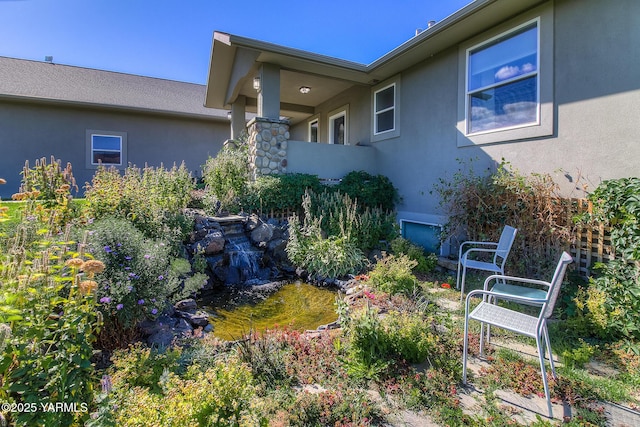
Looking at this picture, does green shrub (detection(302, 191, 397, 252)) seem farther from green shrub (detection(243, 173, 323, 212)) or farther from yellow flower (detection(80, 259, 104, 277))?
Answer: yellow flower (detection(80, 259, 104, 277))

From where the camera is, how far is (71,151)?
10.7 meters

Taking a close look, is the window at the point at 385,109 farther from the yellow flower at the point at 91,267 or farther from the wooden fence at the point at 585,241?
the yellow flower at the point at 91,267

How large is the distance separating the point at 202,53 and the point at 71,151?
18.4ft

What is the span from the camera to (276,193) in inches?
266

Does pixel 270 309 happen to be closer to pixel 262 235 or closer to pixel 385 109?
pixel 262 235

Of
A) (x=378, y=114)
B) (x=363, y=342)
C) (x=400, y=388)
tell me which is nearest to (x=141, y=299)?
(x=363, y=342)

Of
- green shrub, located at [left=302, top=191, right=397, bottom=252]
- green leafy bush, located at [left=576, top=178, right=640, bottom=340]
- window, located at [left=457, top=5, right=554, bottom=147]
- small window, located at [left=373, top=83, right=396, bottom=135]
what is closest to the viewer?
green leafy bush, located at [left=576, top=178, right=640, bottom=340]

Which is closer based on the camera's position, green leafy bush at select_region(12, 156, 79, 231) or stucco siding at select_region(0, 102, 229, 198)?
green leafy bush at select_region(12, 156, 79, 231)

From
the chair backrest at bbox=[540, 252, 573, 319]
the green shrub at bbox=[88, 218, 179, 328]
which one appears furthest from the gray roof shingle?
the chair backrest at bbox=[540, 252, 573, 319]

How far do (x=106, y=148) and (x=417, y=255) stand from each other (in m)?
11.3

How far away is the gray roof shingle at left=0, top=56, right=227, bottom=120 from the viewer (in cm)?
1041

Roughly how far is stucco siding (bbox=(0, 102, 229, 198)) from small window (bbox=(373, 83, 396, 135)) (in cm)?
750

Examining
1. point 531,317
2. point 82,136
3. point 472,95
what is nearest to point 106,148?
point 82,136

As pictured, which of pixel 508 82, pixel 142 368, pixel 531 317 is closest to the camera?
pixel 142 368
